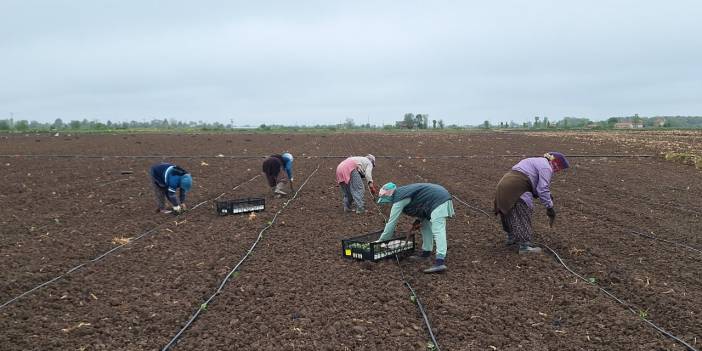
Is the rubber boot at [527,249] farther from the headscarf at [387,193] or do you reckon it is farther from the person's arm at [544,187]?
the headscarf at [387,193]

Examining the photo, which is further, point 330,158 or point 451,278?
point 330,158

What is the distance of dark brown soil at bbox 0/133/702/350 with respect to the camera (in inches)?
185

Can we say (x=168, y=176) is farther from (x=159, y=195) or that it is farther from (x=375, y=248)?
(x=375, y=248)

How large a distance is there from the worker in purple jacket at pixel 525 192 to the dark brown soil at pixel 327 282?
41cm

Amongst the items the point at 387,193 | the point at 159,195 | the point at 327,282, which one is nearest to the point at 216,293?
the point at 327,282

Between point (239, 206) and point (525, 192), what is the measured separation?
20.1 feet

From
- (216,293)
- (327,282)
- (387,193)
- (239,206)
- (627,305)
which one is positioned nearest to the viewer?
(627,305)

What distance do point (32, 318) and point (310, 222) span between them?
16.8 feet

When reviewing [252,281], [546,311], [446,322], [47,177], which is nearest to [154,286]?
[252,281]

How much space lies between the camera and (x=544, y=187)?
6.59 meters

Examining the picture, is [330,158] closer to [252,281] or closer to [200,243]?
[200,243]

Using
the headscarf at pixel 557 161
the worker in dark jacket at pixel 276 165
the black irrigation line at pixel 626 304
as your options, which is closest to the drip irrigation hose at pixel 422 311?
the black irrigation line at pixel 626 304

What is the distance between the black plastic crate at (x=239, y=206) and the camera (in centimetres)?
1008

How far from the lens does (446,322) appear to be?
4949 millimetres
